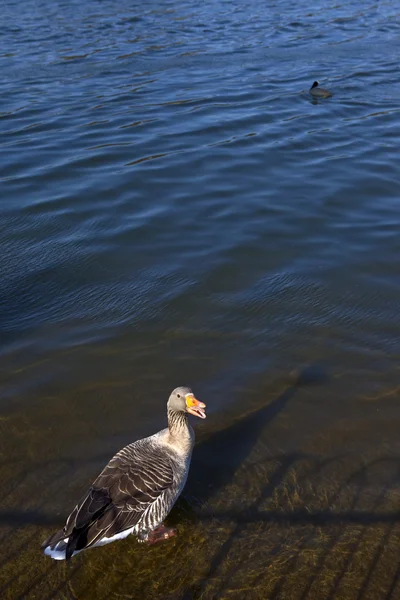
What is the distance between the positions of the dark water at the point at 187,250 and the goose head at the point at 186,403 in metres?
1.18

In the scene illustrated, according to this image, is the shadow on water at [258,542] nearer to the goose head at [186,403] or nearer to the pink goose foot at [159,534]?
the pink goose foot at [159,534]

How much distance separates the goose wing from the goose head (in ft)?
1.59

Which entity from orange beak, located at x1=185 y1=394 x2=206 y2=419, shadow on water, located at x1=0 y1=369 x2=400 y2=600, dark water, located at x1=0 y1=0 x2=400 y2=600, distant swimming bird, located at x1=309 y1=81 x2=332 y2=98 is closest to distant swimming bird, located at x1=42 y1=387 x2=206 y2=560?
orange beak, located at x1=185 y1=394 x2=206 y2=419

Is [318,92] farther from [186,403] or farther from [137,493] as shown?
[137,493]

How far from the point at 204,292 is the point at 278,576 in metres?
5.13

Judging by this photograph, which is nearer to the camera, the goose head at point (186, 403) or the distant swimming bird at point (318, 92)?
the goose head at point (186, 403)

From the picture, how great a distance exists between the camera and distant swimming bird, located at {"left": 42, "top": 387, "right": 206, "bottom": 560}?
6207mm

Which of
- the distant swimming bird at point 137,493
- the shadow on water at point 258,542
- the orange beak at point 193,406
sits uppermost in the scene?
the orange beak at point 193,406

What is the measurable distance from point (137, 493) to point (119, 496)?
0.18 m

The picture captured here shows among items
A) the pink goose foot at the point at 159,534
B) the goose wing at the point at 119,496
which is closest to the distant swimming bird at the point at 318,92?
the goose wing at the point at 119,496

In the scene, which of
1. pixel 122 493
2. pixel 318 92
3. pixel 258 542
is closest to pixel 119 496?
pixel 122 493

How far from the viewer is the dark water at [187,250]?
27.7 ft

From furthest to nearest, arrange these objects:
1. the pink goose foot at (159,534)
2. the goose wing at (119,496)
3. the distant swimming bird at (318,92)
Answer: the distant swimming bird at (318,92) → the pink goose foot at (159,534) → the goose wing at (119,496)

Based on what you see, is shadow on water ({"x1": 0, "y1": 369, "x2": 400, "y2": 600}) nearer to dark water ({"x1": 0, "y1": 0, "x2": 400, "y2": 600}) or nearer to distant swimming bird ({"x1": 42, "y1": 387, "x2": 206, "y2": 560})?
dark water ({"x1": 0, "y1": 0, "x2": 400, "y2": 600})
